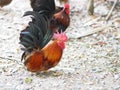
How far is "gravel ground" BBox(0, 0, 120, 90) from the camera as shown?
153 inches

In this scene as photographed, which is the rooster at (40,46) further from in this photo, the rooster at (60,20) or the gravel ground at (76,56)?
the rooster at (60,20)

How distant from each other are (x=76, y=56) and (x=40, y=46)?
79 cm

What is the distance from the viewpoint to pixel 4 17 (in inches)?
233

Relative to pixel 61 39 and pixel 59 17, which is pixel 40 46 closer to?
pixel 61 39

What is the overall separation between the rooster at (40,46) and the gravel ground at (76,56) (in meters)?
0.18

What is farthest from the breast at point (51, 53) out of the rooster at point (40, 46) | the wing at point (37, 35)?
the wing at point (37, 35)

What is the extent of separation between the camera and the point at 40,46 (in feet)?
13.1

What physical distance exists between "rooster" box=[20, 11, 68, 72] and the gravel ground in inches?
7.1

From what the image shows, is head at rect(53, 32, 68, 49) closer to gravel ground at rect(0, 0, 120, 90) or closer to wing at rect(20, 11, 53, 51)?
wing at rect(20, 11, 53, 51)

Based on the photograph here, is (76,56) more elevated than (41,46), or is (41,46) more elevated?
(41,46)

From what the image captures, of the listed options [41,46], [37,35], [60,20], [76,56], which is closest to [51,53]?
[41,46]

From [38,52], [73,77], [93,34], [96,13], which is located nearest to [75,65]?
[73,77]

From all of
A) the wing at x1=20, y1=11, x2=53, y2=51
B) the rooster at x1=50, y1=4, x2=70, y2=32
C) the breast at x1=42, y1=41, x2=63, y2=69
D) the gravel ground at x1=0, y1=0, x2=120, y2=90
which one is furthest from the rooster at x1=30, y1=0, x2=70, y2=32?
the breast at x1=42, y1=41, x2=63, y2=69

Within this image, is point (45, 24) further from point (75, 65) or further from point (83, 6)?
point (83, 6)
